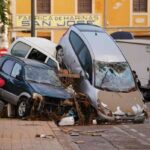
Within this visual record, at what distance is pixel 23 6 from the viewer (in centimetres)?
4756

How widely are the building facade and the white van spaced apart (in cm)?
2424

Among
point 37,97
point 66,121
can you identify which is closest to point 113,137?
point 66,121

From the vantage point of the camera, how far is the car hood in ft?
57.7

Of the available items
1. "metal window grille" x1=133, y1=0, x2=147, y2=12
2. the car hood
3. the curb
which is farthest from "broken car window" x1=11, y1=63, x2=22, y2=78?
"metal window grille" x1=133, y1=0, x2=147, y2=12

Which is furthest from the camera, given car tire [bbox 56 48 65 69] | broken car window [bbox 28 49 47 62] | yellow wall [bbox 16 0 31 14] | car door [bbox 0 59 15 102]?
yellow wall [bbox 16 0 31 14]

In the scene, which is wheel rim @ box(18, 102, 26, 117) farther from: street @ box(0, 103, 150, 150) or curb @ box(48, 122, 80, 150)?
curb @ box(48, 122, 80, 150)

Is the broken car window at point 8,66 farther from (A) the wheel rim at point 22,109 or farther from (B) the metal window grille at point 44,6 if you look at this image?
(B) the metal window grille at point 44,6

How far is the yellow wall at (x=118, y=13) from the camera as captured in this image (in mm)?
48000

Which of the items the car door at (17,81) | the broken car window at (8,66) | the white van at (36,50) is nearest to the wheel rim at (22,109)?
the car door at (17,81)

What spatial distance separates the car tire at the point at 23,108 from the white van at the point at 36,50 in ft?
10.2

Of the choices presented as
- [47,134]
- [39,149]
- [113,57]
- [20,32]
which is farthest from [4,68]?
[20,32]

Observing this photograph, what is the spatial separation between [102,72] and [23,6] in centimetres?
2857

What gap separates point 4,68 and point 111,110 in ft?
12.1

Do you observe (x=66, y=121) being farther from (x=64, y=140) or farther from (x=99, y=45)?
(x=99, y=45)
